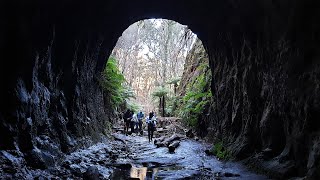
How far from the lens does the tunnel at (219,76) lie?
224 inches

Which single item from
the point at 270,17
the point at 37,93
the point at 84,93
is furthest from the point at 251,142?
the point at 84,93

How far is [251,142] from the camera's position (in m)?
8.73

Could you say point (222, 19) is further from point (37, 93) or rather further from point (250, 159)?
point (37, 93)

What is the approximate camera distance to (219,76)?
13.6 metres

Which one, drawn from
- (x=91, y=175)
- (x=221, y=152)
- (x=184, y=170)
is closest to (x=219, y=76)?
(x=221, y=152)

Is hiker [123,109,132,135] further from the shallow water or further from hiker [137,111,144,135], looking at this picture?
the shallow water

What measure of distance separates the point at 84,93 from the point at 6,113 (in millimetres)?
6113

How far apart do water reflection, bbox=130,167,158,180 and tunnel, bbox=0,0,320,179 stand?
1.81 m

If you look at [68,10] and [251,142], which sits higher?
[68,10]

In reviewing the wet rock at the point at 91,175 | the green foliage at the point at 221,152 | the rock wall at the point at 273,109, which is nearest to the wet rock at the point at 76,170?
the wet rock at the point at 91,175

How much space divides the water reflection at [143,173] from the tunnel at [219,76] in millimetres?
1814

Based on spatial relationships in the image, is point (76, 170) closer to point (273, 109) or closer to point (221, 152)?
point (273, 109)

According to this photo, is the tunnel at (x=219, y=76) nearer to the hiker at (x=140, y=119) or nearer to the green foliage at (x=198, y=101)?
the green foliage at (x=198, y=101)

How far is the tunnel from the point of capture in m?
5.69
